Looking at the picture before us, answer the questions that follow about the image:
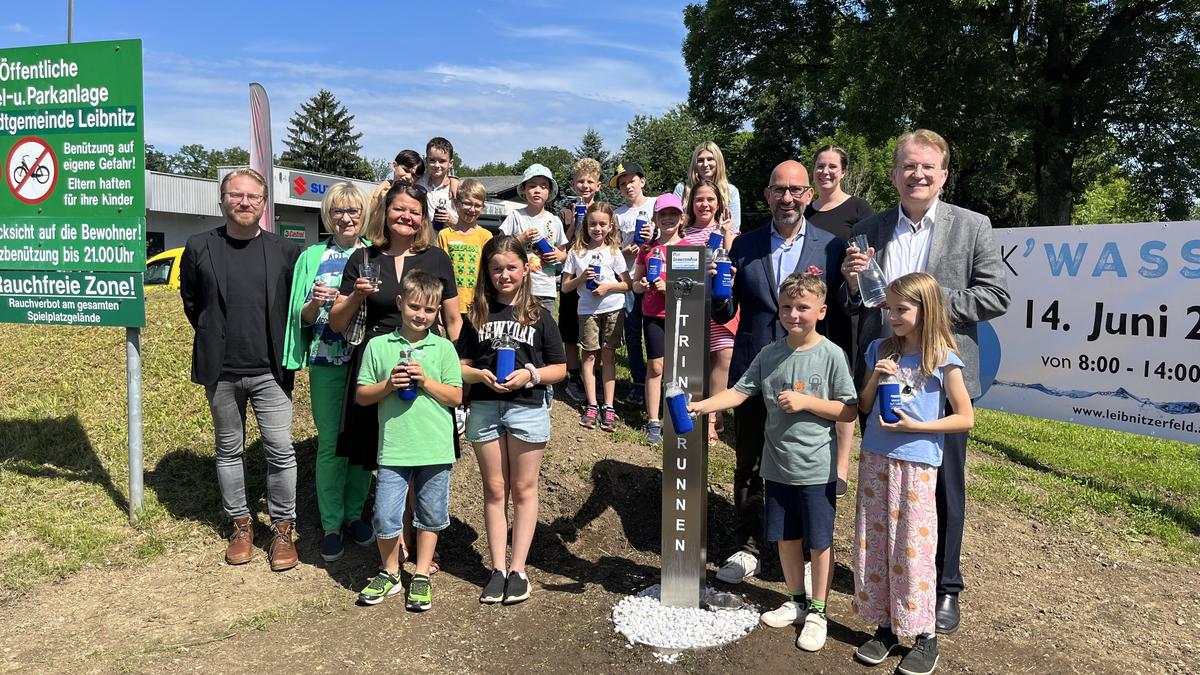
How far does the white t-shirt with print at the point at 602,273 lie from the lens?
5.61 m

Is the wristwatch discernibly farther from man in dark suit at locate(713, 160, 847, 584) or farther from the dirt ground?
the dirt ground

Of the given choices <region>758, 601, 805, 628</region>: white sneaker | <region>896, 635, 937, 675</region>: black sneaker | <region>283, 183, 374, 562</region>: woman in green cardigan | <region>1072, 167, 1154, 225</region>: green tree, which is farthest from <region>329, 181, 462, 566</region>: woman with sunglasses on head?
<region>1072, 167, 1154, 225</region>: green tree

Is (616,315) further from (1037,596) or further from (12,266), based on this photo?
(12,266)

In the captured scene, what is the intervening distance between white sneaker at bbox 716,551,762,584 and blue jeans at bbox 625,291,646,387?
214 centimetres

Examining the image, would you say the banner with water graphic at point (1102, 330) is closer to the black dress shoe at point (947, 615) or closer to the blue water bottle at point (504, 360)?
the black dress shoe at point (947, 615)

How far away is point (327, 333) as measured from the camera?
167 inches

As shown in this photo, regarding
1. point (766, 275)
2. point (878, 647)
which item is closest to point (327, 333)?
point (766, 275)

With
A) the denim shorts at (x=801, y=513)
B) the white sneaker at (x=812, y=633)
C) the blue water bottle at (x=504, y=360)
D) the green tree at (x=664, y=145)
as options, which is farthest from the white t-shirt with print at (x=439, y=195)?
the green tree at (x=664, y=145)

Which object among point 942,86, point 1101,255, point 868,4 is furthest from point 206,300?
point 868,4

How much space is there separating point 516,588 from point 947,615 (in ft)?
6.65

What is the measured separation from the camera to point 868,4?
19.4 m

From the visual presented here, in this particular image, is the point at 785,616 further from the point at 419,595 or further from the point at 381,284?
the point at 381,284

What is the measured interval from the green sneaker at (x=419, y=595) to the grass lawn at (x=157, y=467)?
1682 millimetres

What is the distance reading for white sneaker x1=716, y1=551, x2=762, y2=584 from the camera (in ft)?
13.6
